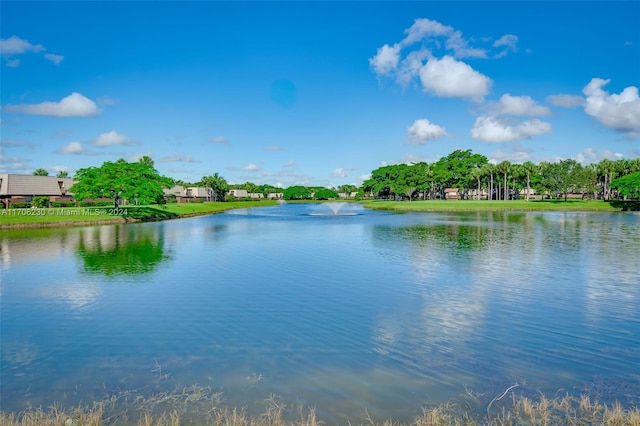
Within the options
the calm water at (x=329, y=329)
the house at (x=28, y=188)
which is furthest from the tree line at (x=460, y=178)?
the calm water at (x=329, y=329)

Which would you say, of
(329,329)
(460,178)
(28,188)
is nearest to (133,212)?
(28,188)

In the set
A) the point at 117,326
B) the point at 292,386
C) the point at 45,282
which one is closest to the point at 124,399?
the point at 292,386

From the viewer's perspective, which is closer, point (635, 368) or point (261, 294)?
point (635, 368)

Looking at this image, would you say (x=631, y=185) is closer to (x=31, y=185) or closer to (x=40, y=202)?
(x=40, y=202)

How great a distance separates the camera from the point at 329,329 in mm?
15586

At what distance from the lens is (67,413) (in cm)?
946

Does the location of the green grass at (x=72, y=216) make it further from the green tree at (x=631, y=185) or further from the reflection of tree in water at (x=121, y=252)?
the green tree at (x=631, y=185)

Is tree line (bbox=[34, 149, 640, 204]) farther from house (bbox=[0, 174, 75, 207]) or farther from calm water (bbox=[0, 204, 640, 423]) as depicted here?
calm water (bbox=[0, 204, 640, 423])

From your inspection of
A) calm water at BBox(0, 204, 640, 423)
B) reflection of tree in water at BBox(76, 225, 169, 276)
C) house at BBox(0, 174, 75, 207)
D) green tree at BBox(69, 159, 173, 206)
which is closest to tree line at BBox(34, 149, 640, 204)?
green tree at BBox(69, 159, 173, 206)

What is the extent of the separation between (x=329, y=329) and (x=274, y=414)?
650 centimetres

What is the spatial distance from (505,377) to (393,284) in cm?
1205

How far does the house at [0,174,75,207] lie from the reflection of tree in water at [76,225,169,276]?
58747 mm

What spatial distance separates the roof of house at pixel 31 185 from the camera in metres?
100

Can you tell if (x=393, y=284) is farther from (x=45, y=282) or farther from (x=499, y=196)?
(x=499, y=196)
